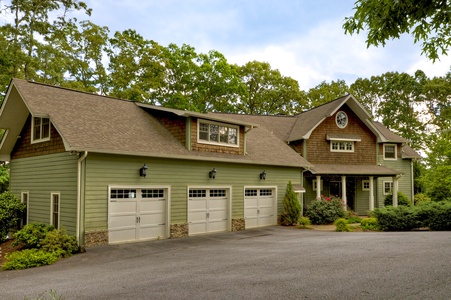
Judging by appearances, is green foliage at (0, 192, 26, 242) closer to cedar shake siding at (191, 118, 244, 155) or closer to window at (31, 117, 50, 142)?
window at (31, 117, 50, 142)

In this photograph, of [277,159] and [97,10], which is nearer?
[277,159]

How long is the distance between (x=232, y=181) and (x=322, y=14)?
31.3ft

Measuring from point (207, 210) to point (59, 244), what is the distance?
669 centimetres

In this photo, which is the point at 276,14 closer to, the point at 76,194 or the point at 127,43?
the point at 76,194

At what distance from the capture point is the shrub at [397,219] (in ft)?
55.8

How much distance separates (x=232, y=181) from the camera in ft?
58.4

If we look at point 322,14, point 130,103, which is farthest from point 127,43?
point 322,14

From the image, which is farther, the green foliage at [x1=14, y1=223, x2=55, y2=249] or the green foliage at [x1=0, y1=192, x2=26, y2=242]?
the green foliage at [x1=0, y1=192, x2=26, y2=242]

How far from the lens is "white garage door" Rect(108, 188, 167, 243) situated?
13727 millimetres

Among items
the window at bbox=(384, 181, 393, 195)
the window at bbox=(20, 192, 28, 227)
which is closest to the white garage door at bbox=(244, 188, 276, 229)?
the window at bbox=(20, 192, 28, 227)

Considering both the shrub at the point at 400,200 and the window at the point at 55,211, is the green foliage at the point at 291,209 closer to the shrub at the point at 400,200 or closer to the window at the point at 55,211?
the window at the point at 55,211

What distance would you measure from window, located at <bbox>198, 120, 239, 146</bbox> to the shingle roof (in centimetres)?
77

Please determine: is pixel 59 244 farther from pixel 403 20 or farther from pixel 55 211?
pixel 403 20

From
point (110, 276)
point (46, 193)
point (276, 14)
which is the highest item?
point (276, 14)
